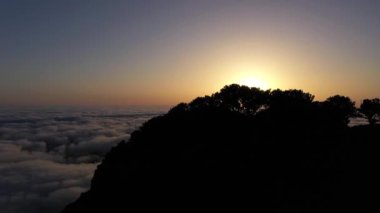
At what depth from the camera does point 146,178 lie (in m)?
50.7

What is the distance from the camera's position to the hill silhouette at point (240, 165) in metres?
43.2

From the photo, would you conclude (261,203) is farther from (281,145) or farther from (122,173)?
(122,173)

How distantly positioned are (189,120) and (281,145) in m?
17.7

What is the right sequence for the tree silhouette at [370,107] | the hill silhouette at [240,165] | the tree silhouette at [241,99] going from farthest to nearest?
the tree silhouette at [370,107], the tree silhouette at [241,99], the hill silhouette at [240,165]

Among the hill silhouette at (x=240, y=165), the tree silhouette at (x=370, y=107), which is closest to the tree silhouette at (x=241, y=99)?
the hill silhouette at (x=240, y=165)

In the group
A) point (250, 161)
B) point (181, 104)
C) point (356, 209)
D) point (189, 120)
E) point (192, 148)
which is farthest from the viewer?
point (181, 104)

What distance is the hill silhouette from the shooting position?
142 ft

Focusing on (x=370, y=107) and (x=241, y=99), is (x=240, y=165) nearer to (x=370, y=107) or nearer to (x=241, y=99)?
(x=241, y=99)

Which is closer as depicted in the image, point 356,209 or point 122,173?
point 356,209

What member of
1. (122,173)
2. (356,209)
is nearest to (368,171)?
(356,209)

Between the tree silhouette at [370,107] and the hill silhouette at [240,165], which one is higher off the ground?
the tree silhouette at [370,107]

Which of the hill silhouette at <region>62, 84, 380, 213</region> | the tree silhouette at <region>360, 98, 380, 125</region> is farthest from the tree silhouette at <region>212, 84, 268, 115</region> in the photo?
the tree silhouette at <region>360, 98, 380, 125</region>

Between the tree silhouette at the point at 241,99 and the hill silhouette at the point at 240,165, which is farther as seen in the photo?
the tree silhouette at the point at 241,99

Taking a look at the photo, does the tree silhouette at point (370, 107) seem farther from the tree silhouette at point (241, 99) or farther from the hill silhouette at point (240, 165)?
the hill silhouette at point (240, 165)
